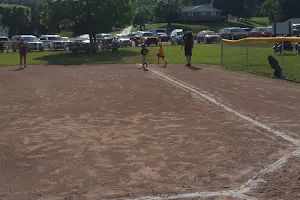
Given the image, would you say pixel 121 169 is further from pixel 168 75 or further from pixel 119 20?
pixel 119 20

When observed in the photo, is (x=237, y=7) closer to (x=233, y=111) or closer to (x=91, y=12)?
(x=91, y=12)

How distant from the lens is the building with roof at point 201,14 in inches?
4203

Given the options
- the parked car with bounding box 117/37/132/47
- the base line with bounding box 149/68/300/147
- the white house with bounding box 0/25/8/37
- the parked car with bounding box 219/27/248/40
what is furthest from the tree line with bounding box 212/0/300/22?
the base line with bounding box 149/68/300/147

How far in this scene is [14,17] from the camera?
287ft

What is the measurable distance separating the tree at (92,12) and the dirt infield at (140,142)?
25.3 meters

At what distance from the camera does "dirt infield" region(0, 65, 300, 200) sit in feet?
19.6

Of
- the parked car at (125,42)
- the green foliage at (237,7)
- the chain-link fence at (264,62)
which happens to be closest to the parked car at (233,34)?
the parked car at (125,42)

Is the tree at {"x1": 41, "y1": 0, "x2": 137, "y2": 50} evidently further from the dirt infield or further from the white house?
the white house

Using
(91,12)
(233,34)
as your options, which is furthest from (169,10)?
(91,12)

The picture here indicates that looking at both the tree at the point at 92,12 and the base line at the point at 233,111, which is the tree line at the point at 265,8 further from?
the base line at the point at 233,111

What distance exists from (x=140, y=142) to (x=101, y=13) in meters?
32.4

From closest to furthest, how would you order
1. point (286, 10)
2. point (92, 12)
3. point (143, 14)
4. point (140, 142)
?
point (140, 142), point (92, 12), point (286, 10), point (143, 14)

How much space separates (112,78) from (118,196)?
555 inches

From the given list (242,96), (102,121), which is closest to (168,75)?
(242,96)
